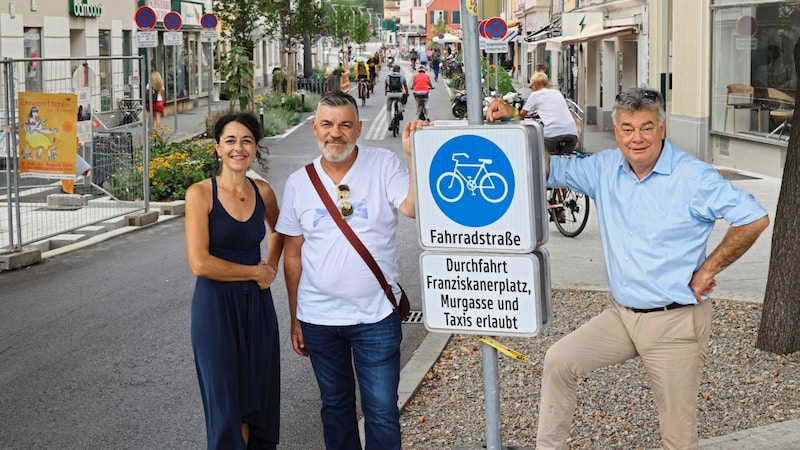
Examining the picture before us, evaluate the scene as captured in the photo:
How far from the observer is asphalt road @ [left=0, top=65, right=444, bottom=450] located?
6875 millimetres

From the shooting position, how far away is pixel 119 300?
1083cm

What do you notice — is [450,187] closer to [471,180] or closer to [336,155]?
[471,180]

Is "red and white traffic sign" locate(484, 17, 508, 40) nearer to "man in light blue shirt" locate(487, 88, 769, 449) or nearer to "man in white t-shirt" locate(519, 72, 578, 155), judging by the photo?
"man in white t-shirt" locate(519, 72, 578, 155)

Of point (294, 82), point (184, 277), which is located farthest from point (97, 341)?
point (294, 82)

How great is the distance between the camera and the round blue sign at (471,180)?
437 centimetres

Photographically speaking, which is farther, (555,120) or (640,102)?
(555,120)

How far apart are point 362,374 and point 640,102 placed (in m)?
1.58

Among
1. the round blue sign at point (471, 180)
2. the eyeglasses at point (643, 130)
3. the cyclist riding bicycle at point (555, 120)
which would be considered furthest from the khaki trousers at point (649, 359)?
the cyclist riding bicycle at point (555, 120)

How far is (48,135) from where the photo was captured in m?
13.5

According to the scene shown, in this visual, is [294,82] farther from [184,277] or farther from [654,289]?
[654,289]

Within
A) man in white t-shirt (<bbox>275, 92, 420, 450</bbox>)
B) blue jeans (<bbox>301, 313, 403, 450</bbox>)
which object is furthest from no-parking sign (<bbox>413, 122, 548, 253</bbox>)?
blue jeans (<bbox>301, 313, 403, 450</bbox>)

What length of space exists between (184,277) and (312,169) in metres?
7.03

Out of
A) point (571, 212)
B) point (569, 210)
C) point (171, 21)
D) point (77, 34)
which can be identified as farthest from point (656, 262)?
point (77, 34)

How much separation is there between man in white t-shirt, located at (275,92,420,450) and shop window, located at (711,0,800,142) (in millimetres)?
15942
